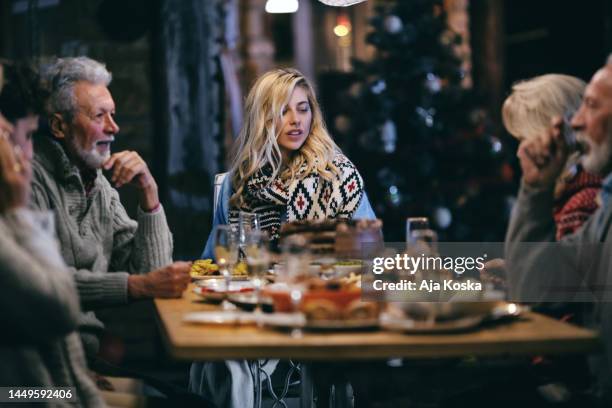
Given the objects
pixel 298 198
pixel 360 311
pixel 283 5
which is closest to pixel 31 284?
pixel 360 311

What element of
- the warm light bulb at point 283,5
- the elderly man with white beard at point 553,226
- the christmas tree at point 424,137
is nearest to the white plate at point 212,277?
the elderly man with white beard at point 553,226

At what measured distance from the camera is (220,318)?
7.66 ft

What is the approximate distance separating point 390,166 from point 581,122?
3786 mm

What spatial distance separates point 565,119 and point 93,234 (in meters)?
1.58

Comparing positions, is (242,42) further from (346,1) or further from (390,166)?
(346,1)

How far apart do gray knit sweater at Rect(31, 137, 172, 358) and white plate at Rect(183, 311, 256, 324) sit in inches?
25.9

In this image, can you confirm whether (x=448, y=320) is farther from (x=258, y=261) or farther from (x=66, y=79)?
(x=66, y=79)

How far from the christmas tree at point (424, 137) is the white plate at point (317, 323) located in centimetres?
411

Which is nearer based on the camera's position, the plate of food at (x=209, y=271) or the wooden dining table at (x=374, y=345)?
the wooden dining table at (x=374, y=345)

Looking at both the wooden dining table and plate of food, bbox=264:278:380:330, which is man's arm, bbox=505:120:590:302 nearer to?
the wooden dining table

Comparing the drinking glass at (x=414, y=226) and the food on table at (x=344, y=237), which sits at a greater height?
the drinking glass at (x=414, y=226)

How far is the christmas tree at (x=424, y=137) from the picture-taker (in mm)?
6391

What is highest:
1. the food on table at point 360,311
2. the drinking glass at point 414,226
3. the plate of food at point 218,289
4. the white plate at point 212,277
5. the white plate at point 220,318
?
the drinking glass at point 414,226

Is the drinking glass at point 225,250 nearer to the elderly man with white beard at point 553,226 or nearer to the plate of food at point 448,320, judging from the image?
the plate of food at point 448,320
